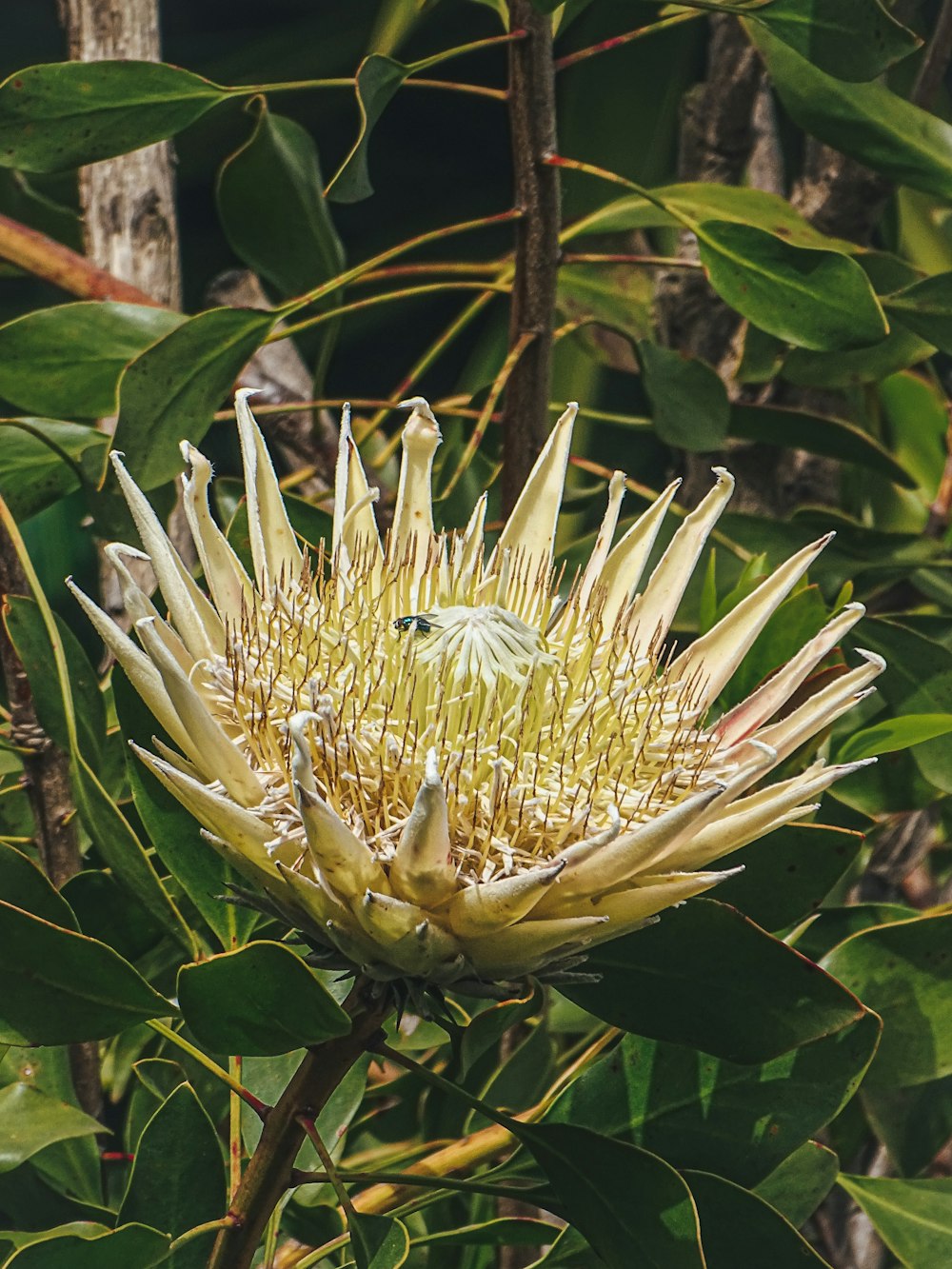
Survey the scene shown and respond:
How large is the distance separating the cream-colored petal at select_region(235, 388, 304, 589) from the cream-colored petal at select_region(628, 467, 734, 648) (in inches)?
7.4

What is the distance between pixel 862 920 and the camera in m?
0.82

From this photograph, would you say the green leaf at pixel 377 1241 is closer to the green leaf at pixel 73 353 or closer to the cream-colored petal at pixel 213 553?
the cream-colored petal at pixel 213 553

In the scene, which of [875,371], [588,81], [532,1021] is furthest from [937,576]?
[588,81]

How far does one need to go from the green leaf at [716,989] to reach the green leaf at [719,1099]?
0.04 meters

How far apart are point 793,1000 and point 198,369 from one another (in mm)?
512

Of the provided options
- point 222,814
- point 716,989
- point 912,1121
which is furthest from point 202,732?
point 912,1121

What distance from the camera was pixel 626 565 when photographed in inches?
30.4

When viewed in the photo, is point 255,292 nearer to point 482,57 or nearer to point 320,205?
point 320,205

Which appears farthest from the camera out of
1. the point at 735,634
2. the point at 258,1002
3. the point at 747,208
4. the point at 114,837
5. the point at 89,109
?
the point at 747,208

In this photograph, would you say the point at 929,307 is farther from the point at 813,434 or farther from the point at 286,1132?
the point at 286,1132

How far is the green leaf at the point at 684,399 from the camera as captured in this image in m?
0.99

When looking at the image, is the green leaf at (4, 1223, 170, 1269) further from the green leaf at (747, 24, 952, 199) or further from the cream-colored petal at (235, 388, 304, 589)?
Result: the green leaf at (747, 24, 952, 199)

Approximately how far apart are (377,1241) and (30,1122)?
0.23 m

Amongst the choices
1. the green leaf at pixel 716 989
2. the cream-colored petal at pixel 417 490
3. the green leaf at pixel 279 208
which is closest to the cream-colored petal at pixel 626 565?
the cream-colored petal at pixel 417 490
